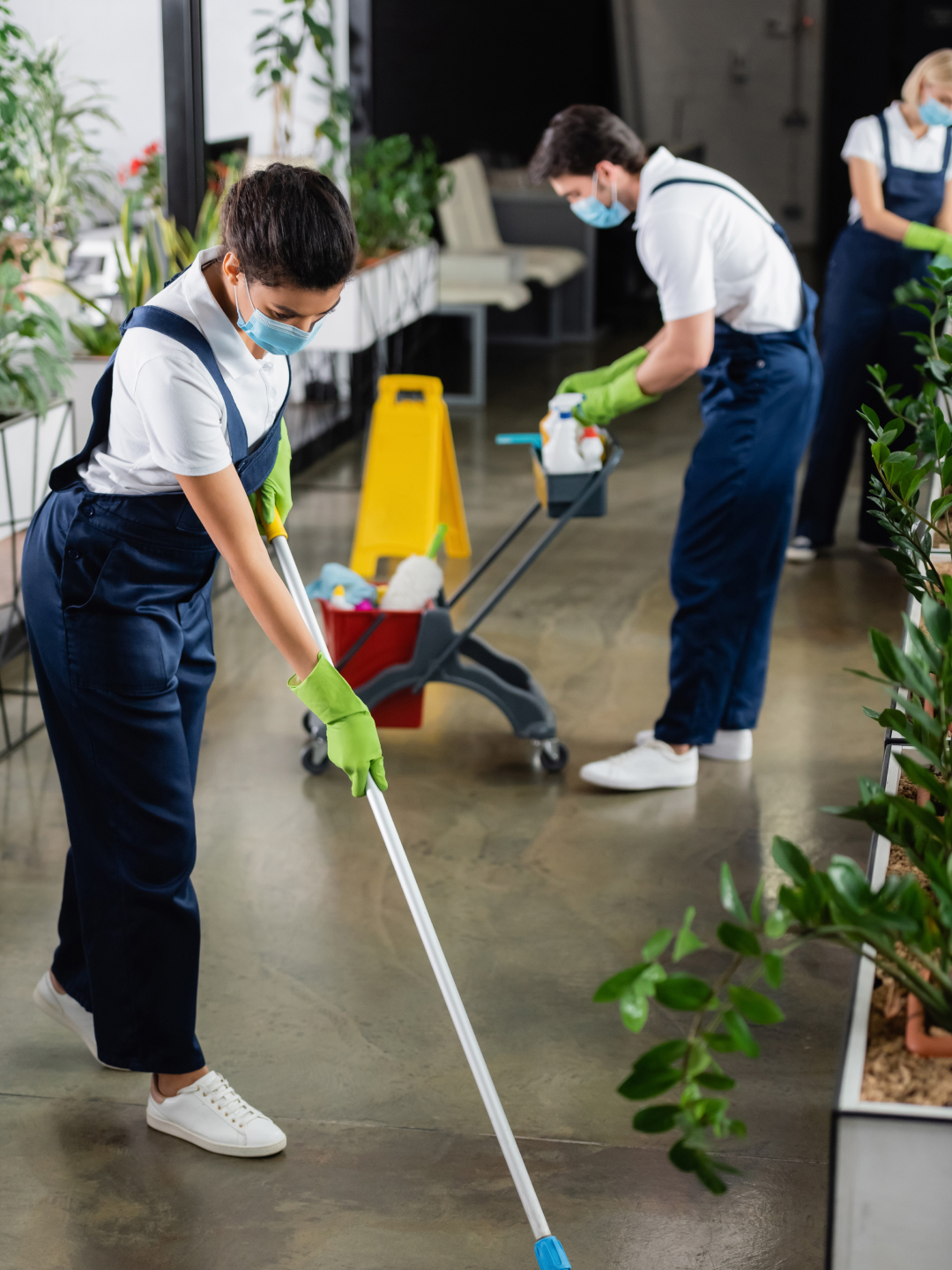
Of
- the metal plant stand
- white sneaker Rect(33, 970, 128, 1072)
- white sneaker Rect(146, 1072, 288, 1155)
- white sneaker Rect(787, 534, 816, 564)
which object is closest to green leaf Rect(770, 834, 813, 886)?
white sneaker Rect(146, 1072, 288, 1155)

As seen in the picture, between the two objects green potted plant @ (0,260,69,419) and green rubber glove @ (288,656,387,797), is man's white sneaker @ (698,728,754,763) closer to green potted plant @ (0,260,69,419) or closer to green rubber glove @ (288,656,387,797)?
green rubber glove @ (288,656,387,797)

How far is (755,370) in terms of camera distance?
3.03 meters

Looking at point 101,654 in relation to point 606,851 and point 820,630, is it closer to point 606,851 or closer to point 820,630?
point 606,851

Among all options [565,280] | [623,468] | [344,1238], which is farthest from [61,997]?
[565,280]

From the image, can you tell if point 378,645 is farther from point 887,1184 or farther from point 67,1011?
point 887,1184

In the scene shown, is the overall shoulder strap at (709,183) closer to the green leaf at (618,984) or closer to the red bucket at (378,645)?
the red bucket at (378,645)

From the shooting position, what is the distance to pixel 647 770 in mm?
3287

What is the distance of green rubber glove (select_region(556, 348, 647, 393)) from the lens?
3.21m

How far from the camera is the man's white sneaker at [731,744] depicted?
11.3 ft

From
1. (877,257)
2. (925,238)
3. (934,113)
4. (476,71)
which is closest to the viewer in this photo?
(934,113)

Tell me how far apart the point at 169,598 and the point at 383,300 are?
4.42m

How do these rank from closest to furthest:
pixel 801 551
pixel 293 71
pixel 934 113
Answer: pixel 934 113
pixel 801 551
pixel 293 71

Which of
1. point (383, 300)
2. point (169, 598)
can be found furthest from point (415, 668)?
point (383, 300)

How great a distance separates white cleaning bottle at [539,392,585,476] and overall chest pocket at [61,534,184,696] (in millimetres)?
1345
